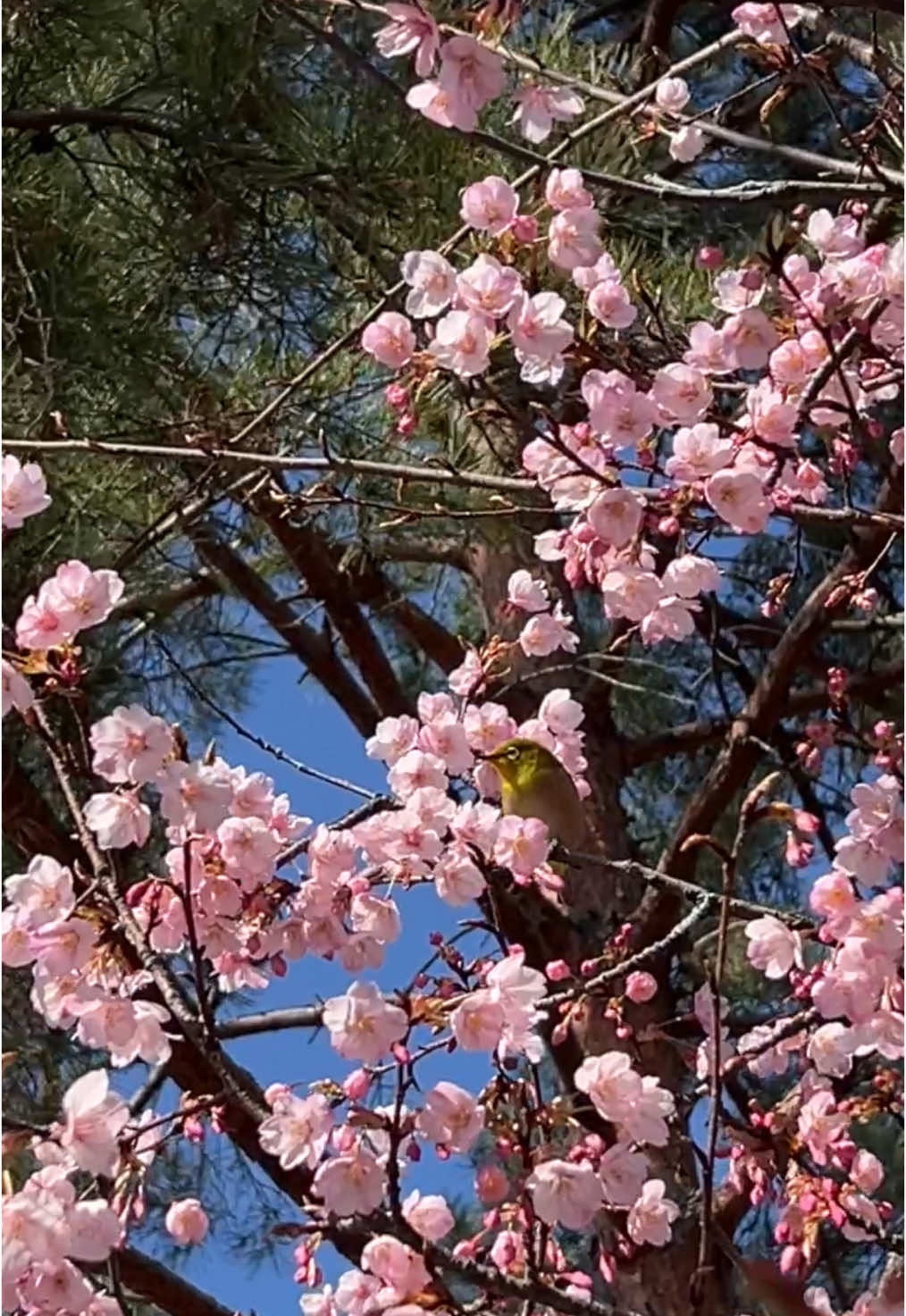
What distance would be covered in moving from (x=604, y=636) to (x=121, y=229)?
1.39 metres

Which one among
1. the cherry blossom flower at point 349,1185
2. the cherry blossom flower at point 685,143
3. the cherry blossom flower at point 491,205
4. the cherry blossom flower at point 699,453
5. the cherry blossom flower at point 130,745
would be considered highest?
the cherry blossom flower at point 685,143

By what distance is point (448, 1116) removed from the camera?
3.14 ft

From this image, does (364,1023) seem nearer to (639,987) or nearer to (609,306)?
(639,987)

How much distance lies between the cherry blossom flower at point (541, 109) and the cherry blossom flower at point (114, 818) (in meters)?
0.64

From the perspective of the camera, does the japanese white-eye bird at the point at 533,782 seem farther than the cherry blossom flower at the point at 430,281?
Yes

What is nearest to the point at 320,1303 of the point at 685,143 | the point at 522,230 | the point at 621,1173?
the point at 621,1173

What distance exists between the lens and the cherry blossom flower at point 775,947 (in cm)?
110

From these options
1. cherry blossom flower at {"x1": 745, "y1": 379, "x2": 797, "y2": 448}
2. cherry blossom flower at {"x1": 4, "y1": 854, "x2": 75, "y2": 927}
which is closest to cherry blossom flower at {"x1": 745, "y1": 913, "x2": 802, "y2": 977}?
cherry blossom flower at {"x1": 745, "y1": 379, "x2": 797, "y2": 448}

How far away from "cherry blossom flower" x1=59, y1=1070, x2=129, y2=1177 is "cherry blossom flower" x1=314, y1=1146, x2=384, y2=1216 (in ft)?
0.38

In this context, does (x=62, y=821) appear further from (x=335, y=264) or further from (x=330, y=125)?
(x=330, y=125)

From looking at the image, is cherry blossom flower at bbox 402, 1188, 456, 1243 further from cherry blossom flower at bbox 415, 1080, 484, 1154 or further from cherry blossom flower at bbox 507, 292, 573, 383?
cherry blossom flower at bbox 507, 292, 573, 383

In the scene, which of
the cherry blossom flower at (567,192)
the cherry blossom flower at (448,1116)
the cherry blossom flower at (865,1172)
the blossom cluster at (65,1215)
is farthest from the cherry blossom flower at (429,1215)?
the cherry blossom flower at (567,192)

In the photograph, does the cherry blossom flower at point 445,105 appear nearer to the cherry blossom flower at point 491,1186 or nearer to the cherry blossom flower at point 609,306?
the cherry blossom flower at point 609,306

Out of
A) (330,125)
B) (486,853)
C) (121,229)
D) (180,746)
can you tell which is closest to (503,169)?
(330,125)
